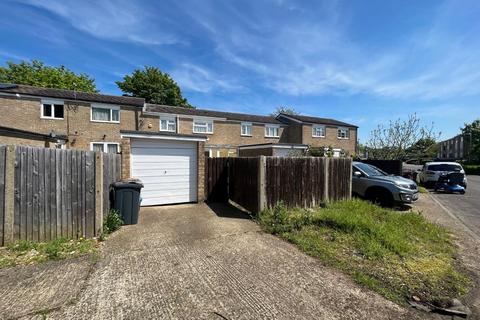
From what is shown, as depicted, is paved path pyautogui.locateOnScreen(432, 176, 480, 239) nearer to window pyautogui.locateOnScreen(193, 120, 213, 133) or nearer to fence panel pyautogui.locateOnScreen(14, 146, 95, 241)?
fence panel pyautogui.locateOnScreen(14, 146, 95, 241)

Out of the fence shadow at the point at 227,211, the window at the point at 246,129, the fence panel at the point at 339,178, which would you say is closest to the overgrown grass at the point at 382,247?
the fence shadow at the point at 227,211

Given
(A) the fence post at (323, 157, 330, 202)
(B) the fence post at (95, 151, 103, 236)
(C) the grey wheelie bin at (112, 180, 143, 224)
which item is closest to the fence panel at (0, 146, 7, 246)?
→ (B) the fence post at (95, 151, 103, 236)

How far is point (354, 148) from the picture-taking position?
3164 centimetres

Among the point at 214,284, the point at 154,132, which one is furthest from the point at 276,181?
the point at 154,132

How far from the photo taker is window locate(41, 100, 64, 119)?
17484 millimetres

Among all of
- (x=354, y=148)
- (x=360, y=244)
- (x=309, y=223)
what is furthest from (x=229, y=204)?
(x=354, y=148)

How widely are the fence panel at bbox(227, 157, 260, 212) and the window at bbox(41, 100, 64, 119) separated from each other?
1535 cm

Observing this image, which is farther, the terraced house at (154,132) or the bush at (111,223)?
the terraced house at (154,132)

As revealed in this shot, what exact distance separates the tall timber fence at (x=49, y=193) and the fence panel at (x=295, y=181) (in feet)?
14.6

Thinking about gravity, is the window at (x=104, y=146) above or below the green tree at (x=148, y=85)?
below

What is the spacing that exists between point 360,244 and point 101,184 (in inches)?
226

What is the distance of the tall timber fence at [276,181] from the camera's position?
738 cm

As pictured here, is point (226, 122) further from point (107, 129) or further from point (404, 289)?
point (404, 289)

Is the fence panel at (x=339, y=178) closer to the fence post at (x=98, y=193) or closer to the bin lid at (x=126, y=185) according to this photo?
the bin lid at (x=126, y=185)
